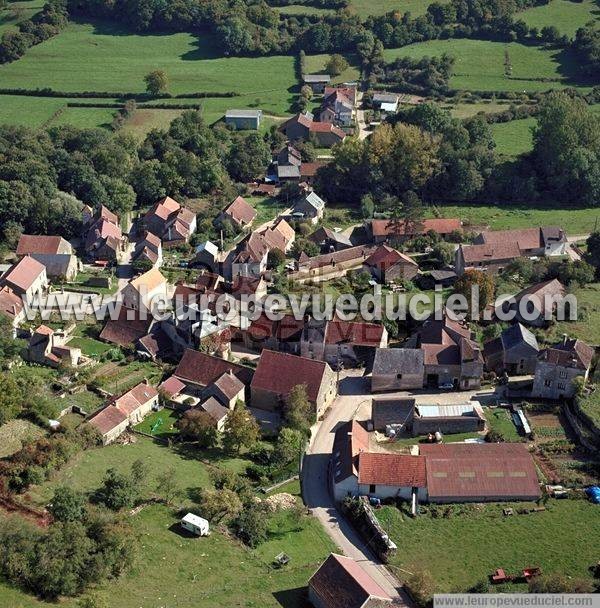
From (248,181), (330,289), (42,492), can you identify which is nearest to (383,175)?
(248,181)

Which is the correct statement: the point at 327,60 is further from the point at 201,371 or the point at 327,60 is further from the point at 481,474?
the point at 481,474

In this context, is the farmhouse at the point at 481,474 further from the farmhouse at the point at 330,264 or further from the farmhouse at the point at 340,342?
the farmhouse at the point at 330,264

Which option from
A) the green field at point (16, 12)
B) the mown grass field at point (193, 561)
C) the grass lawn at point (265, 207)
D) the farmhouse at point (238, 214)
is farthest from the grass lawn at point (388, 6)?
the mown grass field at point (193, 561)

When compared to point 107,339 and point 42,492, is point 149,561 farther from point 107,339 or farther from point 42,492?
point 107,339

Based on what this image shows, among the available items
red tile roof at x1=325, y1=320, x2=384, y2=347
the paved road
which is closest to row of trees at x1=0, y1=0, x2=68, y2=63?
red tile roof at x1=325, y1=320, x2=384, y2=347

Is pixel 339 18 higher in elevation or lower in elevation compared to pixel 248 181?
higher

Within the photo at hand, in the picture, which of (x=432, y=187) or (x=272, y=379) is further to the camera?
(x=432, y=187)
